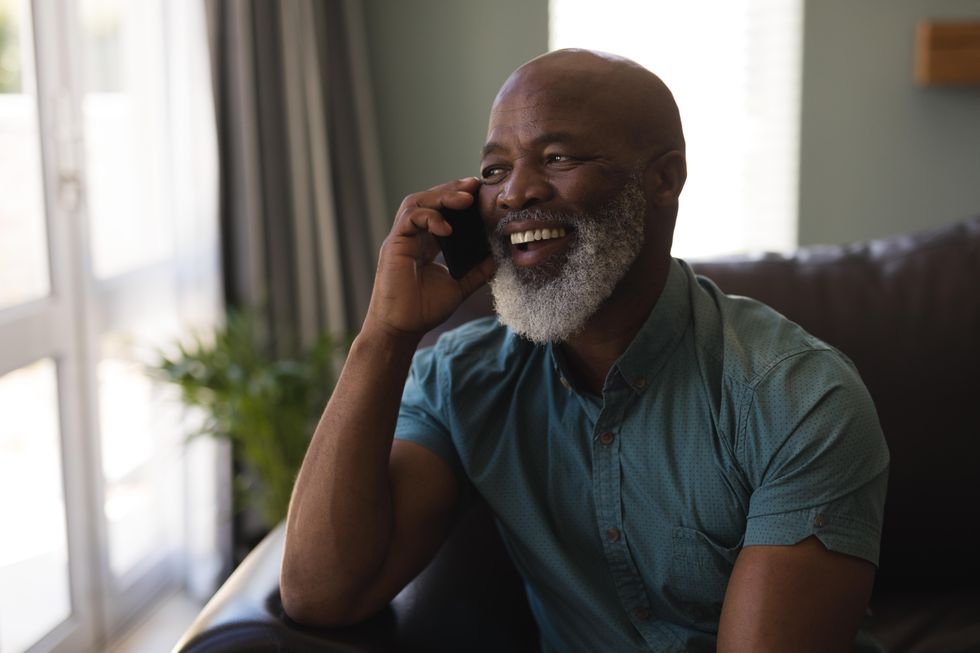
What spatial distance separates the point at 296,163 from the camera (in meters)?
2.82

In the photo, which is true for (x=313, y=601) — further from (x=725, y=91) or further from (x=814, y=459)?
(x=725, y=91)

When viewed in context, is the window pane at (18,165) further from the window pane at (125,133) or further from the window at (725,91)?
the window at (725,91)

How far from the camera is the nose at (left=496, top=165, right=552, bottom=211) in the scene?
4.21ft

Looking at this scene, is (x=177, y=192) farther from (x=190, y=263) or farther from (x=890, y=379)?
(x=890, y=379)

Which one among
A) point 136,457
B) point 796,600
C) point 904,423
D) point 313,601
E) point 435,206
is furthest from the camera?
point 136,457

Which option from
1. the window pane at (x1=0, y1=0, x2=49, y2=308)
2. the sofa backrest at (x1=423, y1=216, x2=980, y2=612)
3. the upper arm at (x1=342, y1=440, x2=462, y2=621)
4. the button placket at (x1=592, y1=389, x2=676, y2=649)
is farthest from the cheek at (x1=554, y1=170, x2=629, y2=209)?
the window pane at (x1=0, y1=0, x2=49, y2=308)

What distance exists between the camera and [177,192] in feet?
8.51

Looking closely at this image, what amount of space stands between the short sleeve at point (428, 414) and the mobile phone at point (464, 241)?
164 mm

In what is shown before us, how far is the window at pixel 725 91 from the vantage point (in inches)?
127

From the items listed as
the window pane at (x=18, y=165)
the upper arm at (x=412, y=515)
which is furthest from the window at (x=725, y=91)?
the upper arm at (x=412, y=515)

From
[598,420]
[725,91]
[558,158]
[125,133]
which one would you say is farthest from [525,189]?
[725,91]

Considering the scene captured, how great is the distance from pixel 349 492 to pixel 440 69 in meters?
2.13

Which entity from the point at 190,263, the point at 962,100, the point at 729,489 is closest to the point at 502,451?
the point at 729,489

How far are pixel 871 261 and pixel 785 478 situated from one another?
0.75 meters
